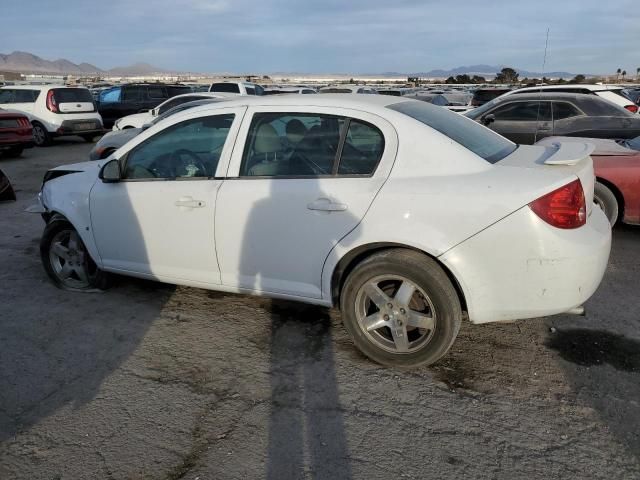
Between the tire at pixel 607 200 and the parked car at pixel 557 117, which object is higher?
the parked car at pixel 557 117

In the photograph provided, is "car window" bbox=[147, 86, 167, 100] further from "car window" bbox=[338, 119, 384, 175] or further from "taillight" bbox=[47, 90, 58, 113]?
"car window" bbox=[338, 119, 384, 175]

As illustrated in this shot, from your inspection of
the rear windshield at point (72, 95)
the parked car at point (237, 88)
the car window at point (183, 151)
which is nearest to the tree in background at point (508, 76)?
the parked car at point (237, 88)

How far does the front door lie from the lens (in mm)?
3760

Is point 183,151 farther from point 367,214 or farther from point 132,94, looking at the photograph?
point 132,94

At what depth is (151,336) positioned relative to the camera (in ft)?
12.6

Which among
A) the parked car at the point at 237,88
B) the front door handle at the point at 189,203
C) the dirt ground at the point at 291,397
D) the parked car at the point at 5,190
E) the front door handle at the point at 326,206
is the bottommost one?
the dirt ground at the point at 291,397

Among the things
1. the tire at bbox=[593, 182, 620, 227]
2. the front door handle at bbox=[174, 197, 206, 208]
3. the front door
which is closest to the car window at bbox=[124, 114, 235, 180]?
the front door

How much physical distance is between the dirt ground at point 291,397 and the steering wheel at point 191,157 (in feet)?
3.89

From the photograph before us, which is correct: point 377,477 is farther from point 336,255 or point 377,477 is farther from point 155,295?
point 155,295

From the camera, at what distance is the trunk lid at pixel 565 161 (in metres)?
3.14

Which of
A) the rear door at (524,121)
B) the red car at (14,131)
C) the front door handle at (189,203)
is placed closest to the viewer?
the front door handle at (189,203)

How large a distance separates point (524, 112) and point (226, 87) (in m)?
13.9

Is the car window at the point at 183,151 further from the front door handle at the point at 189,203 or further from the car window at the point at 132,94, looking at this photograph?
the car window at the point at 132,94

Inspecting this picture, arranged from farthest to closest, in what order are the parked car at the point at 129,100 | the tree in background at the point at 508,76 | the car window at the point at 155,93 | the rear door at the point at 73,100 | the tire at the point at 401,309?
the tree in background at the point at 508,76 < the car window at the point at 155,93 < the parked car at the point at 129,100 < the rear door at the point at 73,100 < the tire at the point at 401,309
